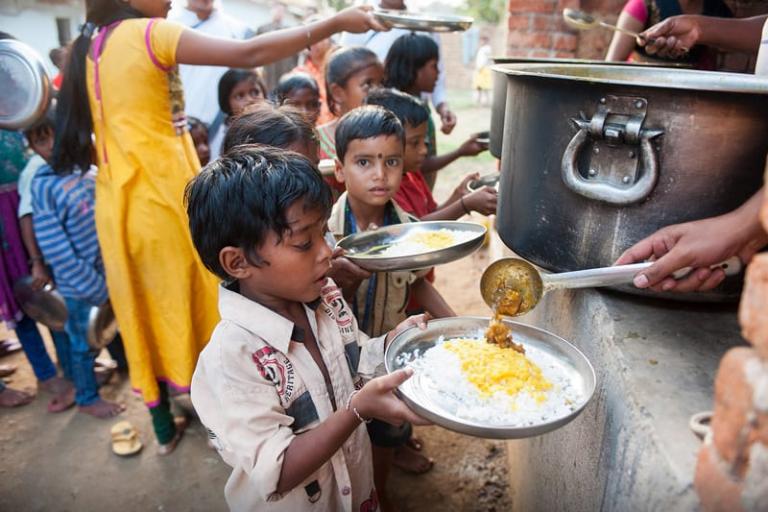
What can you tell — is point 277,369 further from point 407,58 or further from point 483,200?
point 407,58

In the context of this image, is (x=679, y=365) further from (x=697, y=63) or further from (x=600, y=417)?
(x=697, y=63)

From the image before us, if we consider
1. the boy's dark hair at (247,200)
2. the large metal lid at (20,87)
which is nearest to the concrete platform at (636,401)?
the boy's dark hair at (247,200)

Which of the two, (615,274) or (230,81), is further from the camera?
(230,81)

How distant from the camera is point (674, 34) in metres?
2.30

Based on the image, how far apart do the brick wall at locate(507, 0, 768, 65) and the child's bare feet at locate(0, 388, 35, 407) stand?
5.16 meters

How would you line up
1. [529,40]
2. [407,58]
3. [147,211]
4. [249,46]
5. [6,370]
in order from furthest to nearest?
[529,40] < [407,58] < [6,370] < [147,211] < [249,46]

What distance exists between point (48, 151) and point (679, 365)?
133 inches

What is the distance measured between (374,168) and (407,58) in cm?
205

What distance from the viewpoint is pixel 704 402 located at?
1.06m

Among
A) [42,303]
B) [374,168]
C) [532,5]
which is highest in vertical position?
[532,5]

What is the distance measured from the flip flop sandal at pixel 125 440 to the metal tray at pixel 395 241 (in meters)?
1.96

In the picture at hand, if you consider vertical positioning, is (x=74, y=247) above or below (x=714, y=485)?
below

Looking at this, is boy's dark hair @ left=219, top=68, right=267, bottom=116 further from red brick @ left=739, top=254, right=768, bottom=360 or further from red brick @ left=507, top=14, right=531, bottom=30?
red brick @ left=739, top=254, right=768, bottom=360

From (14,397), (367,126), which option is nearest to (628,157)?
(367,126)
